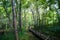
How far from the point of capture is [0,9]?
3259cm

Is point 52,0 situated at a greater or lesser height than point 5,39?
greater

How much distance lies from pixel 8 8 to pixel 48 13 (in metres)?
10.3

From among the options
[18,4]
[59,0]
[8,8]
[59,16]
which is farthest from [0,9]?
[59,0]

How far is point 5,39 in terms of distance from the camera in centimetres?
1459

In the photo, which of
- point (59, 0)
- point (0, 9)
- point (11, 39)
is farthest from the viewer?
point (0, 9)

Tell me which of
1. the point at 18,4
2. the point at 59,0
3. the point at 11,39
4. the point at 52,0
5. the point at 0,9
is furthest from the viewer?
the point at 0,9

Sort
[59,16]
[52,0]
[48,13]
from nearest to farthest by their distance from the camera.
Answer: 1. [52,0]
2. [59,16]
3. [48,13]

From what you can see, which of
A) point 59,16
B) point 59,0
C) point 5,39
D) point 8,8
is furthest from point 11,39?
point 8,8

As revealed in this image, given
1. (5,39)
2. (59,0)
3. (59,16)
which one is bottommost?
(5,39)

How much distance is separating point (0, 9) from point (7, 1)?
491 cm

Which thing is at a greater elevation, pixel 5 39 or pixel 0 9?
pixel 0 9

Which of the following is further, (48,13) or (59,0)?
(48,13)

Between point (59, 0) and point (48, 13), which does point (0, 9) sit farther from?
point (59, 0)

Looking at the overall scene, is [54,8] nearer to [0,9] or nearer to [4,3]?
[4,3]
